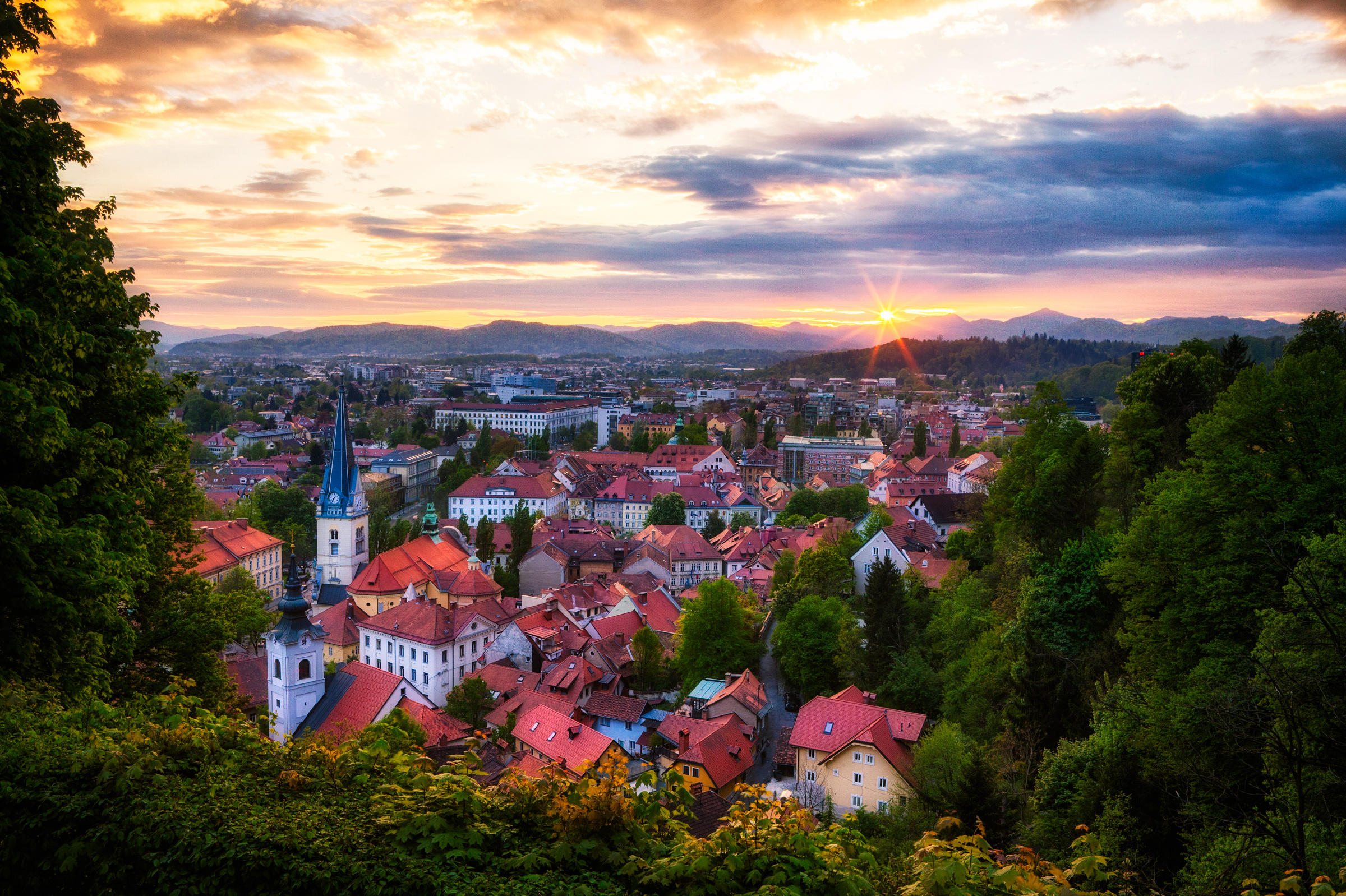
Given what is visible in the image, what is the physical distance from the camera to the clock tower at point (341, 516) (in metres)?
43.1

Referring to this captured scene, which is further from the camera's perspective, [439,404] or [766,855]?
[439,404]

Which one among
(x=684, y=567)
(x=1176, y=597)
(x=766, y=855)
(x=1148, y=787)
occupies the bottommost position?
(x=684, y=567)

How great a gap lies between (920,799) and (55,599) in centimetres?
1658

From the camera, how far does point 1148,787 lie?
520 inches

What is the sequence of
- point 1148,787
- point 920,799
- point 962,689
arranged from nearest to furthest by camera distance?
1. point 1148,787
2. point 920,799
3. point 962,689

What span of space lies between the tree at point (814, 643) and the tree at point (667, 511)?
38.5 metres

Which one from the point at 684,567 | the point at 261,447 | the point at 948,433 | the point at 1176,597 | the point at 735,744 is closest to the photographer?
the point at 1176,597

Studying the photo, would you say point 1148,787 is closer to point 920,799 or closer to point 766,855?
point 920,799

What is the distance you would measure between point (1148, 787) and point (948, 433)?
11902 centimetres

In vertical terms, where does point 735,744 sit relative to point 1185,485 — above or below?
below

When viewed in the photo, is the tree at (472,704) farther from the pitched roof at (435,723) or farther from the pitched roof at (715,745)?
the pitched roof at (715,745)

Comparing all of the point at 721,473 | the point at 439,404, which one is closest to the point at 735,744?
the point at 721,473

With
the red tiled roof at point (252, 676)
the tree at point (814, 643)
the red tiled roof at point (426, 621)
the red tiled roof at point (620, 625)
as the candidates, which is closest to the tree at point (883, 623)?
the tree at point (814, 643)

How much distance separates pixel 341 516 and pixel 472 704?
67.0 feet
